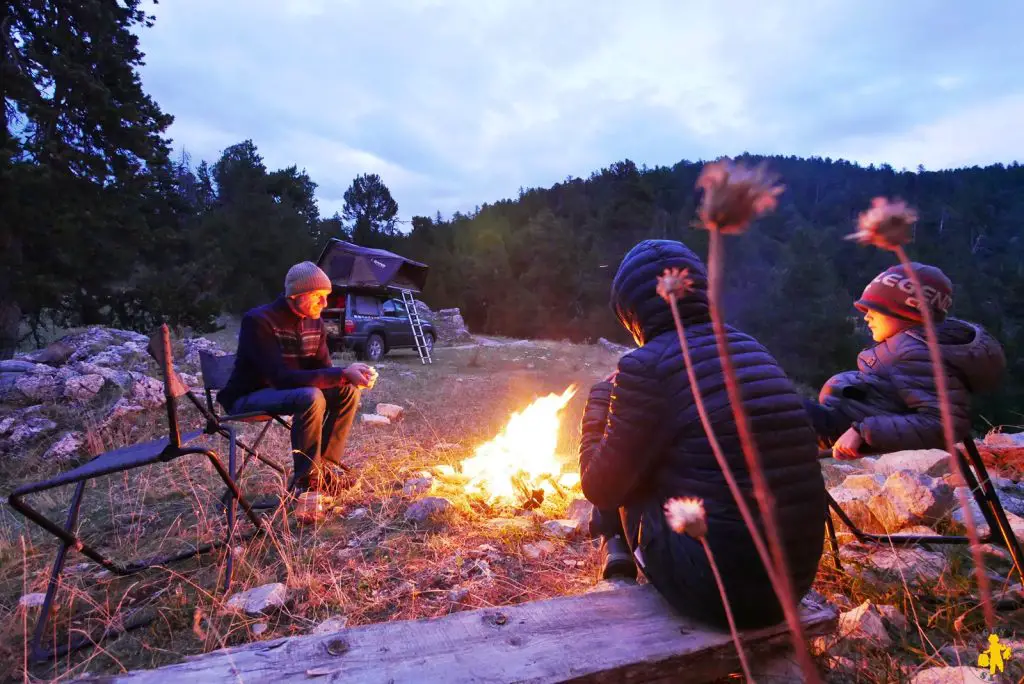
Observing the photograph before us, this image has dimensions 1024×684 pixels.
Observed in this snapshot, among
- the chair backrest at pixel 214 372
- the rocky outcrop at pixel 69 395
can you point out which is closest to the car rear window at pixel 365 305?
the rocky outcrop at pixel 69 395

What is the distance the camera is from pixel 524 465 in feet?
12.5

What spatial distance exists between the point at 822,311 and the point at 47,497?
57.9 feet

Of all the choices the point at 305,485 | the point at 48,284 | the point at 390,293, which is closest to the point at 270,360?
the point at 305,485

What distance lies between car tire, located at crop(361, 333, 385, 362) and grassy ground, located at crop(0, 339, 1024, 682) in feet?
23.8

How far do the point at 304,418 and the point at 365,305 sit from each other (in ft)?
30.0

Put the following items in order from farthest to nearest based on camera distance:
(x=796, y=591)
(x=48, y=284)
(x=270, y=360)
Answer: (x=48, y=284) → (x=270, y=360) → (x=796, y=591)

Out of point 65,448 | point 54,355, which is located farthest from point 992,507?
point 54,355

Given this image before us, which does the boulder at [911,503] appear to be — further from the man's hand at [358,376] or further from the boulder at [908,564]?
the man's hand at [358,376]

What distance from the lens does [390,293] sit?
14.1 m

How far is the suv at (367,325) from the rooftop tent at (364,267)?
889 millimetres

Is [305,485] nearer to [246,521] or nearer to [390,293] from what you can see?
[246,521]

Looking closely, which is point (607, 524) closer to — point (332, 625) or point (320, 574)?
point (332, 625)

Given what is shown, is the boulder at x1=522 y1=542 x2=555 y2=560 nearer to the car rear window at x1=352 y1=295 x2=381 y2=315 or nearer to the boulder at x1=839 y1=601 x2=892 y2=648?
the boulder at x1=839 y1=601 x2=892 y2=648

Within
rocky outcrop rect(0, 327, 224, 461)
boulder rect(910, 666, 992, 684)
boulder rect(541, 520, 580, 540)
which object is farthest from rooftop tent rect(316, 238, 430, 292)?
boulder rect(910, 666, 992, 684)
